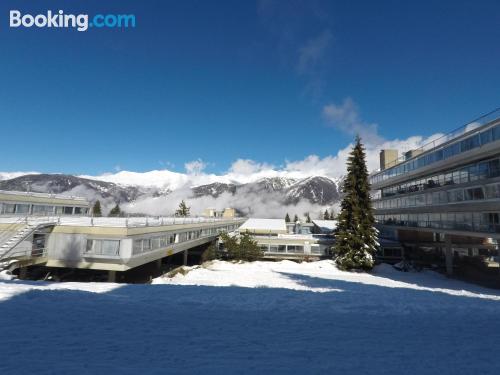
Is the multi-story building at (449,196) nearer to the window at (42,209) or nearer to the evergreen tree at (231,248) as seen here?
the evergreen tree at (231,248)

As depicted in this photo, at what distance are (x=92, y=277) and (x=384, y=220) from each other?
50.8m

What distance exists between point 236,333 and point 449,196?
37774 millimetres

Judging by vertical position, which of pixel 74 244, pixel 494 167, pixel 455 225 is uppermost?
pixel 494 167

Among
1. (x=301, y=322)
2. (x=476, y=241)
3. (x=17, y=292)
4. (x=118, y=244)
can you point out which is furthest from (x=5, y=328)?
(x=476, y=241)

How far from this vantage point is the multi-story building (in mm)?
28188

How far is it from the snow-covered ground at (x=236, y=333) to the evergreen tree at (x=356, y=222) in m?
24.5

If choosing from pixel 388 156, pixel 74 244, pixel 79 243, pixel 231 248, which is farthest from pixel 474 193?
pixel 74 244

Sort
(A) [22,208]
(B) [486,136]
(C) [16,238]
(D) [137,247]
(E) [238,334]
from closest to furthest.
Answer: (E) [238,334] → (C) [16,238] → (D) [137,247] → (B) [486,136] → (A) [22,208]

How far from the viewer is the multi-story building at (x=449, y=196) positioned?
28188 mm

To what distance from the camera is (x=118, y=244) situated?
24.6 meters

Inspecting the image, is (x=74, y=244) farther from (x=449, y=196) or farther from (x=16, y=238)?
(x=449, y=196)

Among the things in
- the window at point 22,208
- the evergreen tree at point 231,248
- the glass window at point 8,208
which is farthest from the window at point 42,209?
the evergreen tree at point 231,248

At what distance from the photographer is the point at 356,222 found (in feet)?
119

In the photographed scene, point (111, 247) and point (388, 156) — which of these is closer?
point (111, 247)
